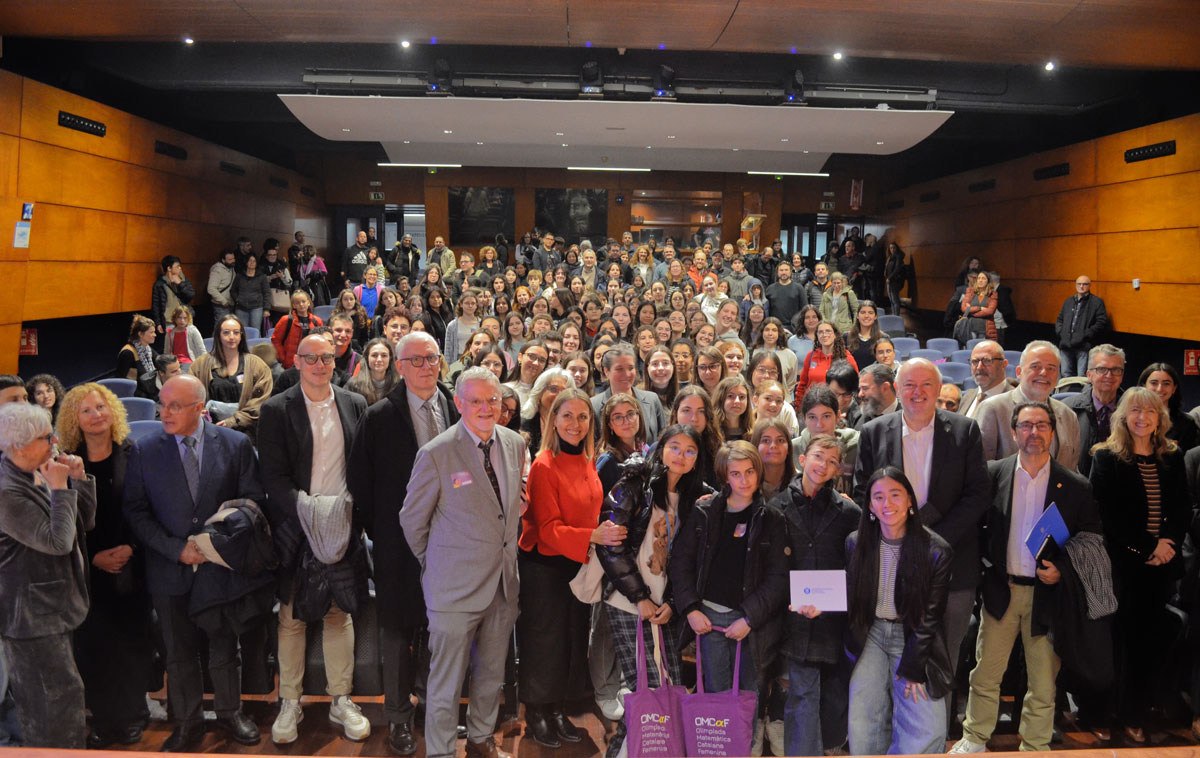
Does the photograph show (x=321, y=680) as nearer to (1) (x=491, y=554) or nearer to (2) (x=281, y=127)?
(1) (x=491, y=554)

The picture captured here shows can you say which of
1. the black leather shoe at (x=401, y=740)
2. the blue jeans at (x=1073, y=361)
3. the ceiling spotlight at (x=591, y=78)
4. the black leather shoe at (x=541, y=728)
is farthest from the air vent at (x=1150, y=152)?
the black leather shoe at (x=401, y=740)

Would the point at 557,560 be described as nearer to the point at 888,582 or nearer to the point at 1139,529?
the point at 888,582

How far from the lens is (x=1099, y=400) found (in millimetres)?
3475

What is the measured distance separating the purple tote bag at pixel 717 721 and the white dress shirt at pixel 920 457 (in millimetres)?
986

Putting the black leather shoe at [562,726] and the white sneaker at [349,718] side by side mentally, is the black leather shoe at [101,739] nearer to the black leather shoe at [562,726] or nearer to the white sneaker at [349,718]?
the white sneaker at [349,718]

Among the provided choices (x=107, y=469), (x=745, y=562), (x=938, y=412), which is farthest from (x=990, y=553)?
(x=107, y=469)

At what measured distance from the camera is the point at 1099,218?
30.6ft

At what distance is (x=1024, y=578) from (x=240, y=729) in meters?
2.90

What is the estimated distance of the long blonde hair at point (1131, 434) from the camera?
3014 millimetres

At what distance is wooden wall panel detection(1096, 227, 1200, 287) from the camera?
25.8ft

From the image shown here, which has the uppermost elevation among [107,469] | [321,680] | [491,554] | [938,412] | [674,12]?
[674,12]

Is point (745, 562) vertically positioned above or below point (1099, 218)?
below

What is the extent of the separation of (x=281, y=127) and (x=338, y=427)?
10423 millimetres

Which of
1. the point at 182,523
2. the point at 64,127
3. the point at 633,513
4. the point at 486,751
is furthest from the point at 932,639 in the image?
the point at 64,127
